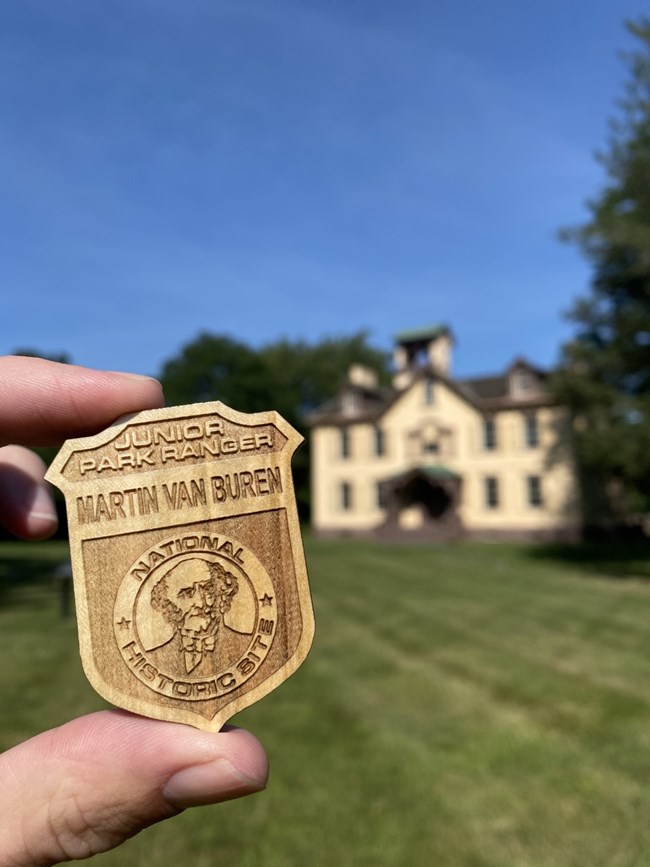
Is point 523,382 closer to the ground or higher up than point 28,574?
higher up

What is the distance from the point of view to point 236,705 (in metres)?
2.23

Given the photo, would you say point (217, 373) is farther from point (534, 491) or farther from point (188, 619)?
point (188, 619)

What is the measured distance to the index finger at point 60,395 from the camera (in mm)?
2408

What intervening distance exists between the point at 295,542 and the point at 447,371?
126 ft

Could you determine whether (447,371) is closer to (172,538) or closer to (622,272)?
(622,272)

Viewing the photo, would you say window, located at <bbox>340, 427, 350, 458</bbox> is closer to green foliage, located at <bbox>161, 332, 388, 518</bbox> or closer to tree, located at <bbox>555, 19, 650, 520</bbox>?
green foliage, located at <bbox>161, 332, 388, 518</bbox>

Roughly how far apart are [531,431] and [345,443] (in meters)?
11.5

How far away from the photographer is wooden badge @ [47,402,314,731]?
87.2 inches

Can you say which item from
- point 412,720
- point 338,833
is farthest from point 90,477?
point 412,720

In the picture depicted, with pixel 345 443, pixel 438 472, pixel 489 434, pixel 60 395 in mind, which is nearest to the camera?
pixel 60 395

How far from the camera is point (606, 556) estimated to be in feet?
87.7

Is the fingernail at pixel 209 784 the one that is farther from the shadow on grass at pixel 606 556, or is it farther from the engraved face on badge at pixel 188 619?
the shadow on grass at pixel 606 556

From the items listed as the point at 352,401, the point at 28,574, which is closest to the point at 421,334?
the point at 352,401

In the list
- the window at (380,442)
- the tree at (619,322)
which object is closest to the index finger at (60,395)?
the tree at (619,322)
